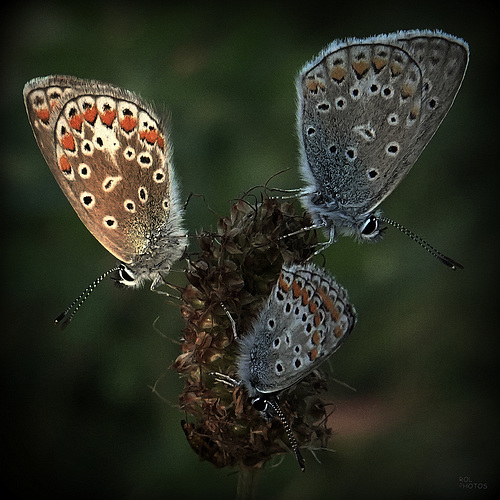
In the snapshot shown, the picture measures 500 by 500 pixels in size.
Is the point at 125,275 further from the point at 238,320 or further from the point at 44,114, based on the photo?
the point at 44,114

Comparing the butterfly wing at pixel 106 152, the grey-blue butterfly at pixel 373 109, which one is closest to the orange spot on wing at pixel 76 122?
the butterfly wing at pixel 106 152

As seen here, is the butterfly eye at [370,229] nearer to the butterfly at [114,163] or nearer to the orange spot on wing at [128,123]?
the butterfly at [114,163]

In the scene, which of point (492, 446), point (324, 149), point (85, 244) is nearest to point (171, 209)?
point (324, 149)

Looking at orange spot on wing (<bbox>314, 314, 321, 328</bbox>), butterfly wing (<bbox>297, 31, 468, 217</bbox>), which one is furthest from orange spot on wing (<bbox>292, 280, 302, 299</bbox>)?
butterfly wing (<bbox>297, 31, 468, 217</bbox>)

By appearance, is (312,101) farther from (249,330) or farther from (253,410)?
(253,410)

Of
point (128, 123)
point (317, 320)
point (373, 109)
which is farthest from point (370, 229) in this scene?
point (128, 123)

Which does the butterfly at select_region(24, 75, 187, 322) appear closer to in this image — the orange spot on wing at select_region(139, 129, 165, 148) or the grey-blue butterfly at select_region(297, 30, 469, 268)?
the orange spot on wing at select_region(139, 129, 165, 148)

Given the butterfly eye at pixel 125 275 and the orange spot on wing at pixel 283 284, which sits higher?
the orange spot on wing at pixel 283 284
